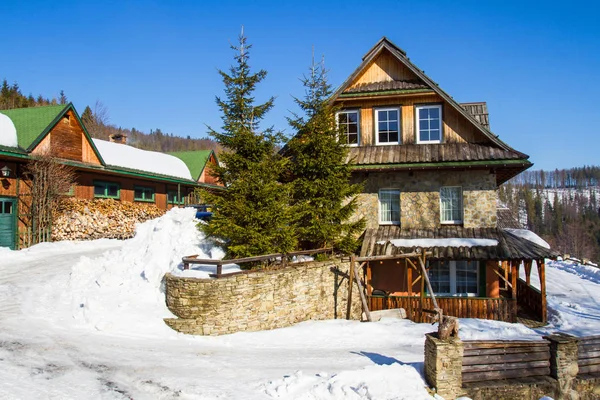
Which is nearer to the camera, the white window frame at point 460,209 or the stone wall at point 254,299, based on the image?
the stone wall at point 254,299

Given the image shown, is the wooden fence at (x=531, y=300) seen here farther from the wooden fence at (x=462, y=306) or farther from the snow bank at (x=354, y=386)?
the snow bank at (x=354, y=386)

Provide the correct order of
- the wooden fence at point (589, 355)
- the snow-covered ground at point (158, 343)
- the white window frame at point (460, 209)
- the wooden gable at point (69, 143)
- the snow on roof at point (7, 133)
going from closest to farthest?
the snow-covered ground at point (158, 343)
the wooden fence at point (589, 355)
the white window frame at point (460, 209)
the snow on roof at point (7, 133)
the wooden gable at point (69, 143)

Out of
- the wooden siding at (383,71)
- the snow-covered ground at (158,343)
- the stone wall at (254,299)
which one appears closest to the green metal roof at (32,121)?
the snow-covered ground at (158,343)

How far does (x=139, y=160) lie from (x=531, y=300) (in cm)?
2431

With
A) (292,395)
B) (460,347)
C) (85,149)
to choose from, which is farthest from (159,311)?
(85,149)

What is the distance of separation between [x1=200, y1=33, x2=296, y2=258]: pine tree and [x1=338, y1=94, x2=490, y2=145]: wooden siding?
5.24m

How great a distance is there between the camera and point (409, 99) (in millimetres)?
17891

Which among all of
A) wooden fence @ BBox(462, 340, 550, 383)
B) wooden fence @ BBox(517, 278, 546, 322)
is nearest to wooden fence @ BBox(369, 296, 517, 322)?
wooden fence @ BBox(517, 278, 546, 322)

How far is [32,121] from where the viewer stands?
20.8 m

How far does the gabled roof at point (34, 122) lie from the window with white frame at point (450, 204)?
19.1 meters

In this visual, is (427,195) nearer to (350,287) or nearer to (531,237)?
(531,237)

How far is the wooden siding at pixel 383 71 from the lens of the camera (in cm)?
1817

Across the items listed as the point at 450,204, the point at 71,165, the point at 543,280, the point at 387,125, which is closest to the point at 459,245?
the point at 450,204

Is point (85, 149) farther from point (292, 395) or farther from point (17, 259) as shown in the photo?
point (292, 395)
